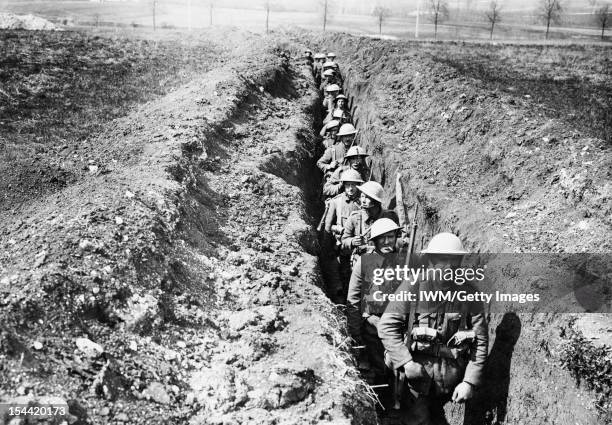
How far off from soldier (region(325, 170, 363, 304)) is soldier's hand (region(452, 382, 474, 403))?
3.06 meters

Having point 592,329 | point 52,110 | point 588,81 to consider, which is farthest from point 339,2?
point 592,329

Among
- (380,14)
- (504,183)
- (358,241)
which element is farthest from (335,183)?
(380,14)

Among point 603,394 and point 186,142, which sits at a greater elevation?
point 186,142

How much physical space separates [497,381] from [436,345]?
2.75 feet

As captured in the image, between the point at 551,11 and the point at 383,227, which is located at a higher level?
the point at 551,11

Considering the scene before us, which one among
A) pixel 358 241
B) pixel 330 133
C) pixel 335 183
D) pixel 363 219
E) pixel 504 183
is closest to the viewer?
→ pixel 358 241

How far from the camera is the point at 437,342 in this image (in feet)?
15.1

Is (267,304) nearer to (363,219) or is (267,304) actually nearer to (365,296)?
(365,296)

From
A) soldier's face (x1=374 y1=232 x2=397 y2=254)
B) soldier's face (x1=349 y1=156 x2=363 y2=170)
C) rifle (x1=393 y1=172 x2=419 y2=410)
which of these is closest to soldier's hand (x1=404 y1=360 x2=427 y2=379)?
rifle (x1=393 y1=172 x2=419 y2=410)

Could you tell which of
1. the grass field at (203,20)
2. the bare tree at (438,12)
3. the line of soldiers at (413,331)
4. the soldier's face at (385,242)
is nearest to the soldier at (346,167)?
the line of soldiers at (413,331)

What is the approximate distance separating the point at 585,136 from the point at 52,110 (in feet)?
34.5

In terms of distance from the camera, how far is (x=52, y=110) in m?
11.4

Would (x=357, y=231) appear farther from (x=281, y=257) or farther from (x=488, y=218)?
(x=488, y=218)

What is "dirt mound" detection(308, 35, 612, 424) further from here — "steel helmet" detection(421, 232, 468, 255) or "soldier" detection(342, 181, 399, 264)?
"soldier" detection(342, 181, 399, 264)
